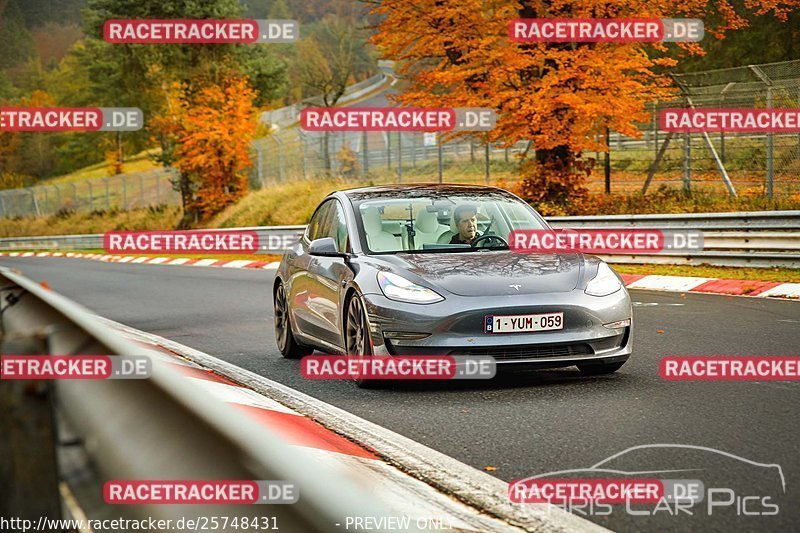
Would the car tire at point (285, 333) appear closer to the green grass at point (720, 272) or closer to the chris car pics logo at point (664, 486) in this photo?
the chris car pics logo at point (664, 486)

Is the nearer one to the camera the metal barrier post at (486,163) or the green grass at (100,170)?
the metal barrier post at (486,163)

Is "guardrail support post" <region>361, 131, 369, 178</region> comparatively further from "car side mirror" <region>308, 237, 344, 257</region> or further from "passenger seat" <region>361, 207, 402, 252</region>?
"car side mirror" <region>308, 237, 344, 257</region>

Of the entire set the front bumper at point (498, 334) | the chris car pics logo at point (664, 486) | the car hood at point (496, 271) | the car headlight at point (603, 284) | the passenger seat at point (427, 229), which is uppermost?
the passenger seat at point (427, 229)

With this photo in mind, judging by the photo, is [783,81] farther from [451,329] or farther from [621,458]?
[621,458]

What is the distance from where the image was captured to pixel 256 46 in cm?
6269

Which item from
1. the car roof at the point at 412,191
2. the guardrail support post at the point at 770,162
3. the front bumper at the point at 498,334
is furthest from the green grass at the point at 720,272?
the front bumper at the point at 498,334

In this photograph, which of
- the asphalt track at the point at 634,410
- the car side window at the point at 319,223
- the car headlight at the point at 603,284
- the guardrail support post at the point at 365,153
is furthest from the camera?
the guardrail support post at the point at 365,153

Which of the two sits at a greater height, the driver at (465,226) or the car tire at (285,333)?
the driver at (465,226)

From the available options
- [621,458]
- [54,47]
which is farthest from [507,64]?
[54,47]

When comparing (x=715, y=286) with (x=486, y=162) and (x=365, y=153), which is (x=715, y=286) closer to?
(x=486, y=162)

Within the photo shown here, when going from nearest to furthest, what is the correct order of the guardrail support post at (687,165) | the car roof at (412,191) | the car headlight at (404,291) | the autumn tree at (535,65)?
the car headlight at (404,291) → the car roof at (412,191) → the autumn tree at (535,65) → the guardrail support post at (687,165)

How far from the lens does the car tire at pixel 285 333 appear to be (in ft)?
33.4

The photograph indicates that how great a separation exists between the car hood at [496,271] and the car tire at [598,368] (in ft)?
2.15

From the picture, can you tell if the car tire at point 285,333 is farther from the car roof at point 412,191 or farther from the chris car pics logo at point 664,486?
the chris car pics logo at point 664,486
